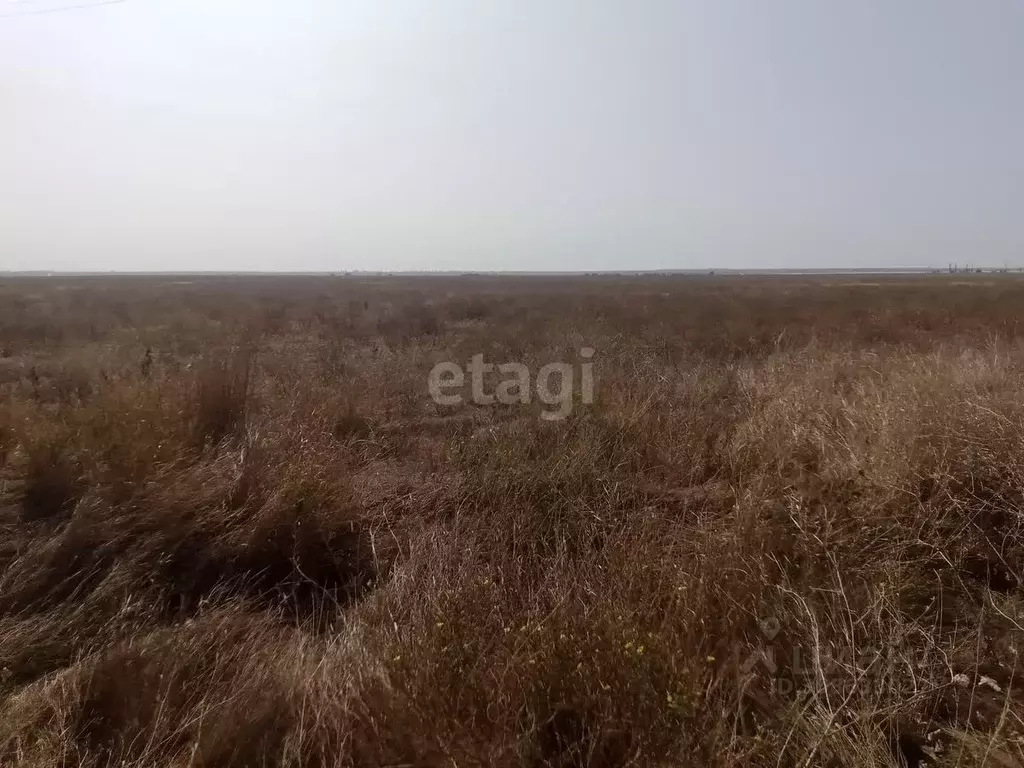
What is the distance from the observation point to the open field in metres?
2.02

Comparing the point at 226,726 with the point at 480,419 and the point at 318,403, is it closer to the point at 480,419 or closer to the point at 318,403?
the point at 318,403

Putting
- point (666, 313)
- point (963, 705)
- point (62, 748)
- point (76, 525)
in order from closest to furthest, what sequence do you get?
point (62, 748) → point (963, 705) → point (76, 525) → point (666, 313)

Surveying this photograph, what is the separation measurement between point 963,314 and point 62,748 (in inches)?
865

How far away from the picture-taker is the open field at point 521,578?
202cm

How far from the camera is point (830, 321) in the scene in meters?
17.7

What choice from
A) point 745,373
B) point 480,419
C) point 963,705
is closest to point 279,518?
point 480,419

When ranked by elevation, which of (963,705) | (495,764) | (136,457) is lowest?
(963,705)
